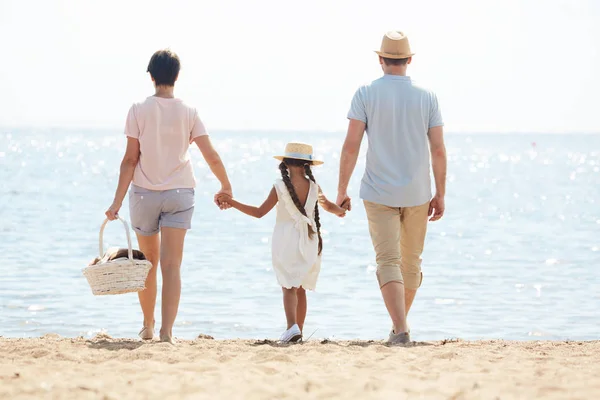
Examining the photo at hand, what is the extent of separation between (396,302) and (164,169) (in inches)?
67.4

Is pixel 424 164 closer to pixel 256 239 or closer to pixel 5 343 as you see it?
pixel 5 343

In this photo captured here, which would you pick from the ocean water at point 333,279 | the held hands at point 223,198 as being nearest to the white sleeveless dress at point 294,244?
the held hands at point 223,198

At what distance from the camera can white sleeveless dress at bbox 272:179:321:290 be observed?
6.59 metres

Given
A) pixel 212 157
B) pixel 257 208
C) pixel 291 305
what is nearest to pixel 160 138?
pixel 212 157

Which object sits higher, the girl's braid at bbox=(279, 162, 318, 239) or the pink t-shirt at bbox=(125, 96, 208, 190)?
the pink t-shirt at bbox=(125, 96, 208, 190)

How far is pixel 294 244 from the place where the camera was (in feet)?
21.7

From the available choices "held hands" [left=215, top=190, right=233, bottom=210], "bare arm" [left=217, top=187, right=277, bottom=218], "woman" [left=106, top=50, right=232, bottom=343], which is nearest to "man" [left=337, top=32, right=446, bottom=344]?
"bare arm" [left=217, top=187, right=277, bottom=218]

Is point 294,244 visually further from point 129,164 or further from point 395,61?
point 395,61

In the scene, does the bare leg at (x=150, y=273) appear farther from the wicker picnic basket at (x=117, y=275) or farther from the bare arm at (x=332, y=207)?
the bare arm at (x=332, y=207)

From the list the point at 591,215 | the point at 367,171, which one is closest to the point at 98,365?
the point at 367,171

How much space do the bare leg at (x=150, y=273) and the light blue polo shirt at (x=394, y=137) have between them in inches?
55.4

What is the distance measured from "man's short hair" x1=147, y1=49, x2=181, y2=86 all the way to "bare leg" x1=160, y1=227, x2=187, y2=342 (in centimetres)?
95

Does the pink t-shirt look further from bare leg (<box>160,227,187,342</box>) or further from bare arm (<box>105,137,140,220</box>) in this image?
bare leg (<box>160,227,187,342</box>)

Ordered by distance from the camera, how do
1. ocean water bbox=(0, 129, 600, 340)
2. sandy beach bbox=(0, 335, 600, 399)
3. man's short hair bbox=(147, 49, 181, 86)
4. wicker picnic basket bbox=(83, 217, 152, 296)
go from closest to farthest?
sandy beach bbox=(0, 335, 600, 399)
wicker picnic basket bbox=(83, 217, 152, 296)
man's short hair bbox=(147, 49, 181, 86)
ocean water bbox=(0, 129, 600, 340)
